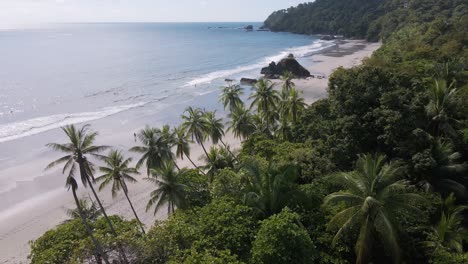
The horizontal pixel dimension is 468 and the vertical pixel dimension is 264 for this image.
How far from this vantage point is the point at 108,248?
22062 millimetres

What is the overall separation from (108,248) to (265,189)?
10100 mm

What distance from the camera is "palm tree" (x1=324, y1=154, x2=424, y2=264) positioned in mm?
16953

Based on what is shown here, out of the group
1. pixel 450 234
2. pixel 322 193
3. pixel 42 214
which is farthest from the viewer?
pixel 42 214

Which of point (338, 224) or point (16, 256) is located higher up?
point (338, 224)

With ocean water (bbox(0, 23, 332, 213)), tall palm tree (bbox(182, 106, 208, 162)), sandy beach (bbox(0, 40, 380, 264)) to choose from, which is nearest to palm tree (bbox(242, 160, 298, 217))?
tall palm tree (bbox(182, 106, 208, 162))

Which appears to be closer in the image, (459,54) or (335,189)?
(335,189)

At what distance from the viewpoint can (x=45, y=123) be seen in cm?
6125

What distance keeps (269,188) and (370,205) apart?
22.0ft

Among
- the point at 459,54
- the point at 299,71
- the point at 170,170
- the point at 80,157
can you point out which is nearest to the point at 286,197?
the point at 170,170

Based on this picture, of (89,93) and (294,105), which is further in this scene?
(89,93)

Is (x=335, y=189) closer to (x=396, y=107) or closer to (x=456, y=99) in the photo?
(x=396, y=107)

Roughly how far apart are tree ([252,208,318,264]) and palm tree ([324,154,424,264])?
175 centimetres

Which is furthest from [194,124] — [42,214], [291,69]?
[291,69]

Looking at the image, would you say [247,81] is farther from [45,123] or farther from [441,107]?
[441,107]
